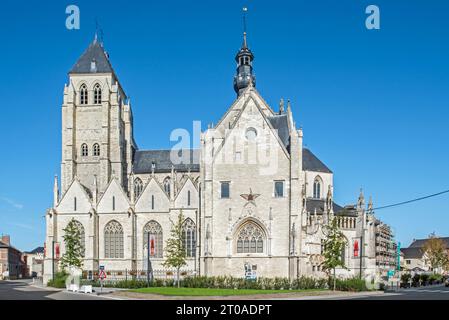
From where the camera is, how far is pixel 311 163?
233 ft

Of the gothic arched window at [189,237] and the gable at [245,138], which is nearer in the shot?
the gable at [245,138]

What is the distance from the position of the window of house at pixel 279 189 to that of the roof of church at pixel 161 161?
20.9 meters

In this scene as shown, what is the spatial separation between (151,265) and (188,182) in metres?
11.1

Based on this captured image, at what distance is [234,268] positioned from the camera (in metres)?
51.1

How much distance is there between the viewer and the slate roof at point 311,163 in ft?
230

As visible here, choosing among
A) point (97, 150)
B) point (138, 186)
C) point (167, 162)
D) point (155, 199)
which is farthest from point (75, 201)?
point (167, 162)

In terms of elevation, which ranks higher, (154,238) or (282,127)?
(282,127)

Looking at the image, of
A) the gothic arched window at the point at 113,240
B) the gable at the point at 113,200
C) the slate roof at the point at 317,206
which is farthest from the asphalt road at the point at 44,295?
the slate roof at the point at 317,206

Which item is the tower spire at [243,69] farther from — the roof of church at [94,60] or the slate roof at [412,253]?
the slate roof at [412,253]

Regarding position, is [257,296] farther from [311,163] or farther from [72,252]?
[311,163]

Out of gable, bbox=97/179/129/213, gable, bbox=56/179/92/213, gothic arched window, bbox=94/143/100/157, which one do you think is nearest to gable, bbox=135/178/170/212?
gable, bbox=97/179/129/213

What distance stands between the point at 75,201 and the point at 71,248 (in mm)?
8757
